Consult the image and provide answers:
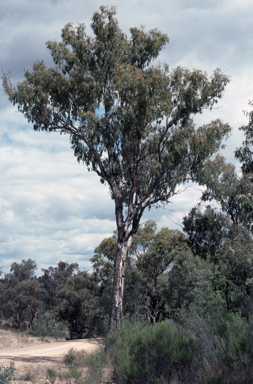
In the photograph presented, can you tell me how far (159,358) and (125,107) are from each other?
10142mm

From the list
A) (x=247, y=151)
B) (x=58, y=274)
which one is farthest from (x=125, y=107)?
(x=58, y=274)

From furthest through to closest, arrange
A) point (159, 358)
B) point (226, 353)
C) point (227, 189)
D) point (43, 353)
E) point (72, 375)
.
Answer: point (227, 189) < point (43, 353) < point (72, 375) < point (159, 358) < point (226, 353)

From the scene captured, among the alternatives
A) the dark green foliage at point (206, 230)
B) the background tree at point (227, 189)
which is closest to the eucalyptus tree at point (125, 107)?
the background tree at point (227, 189)

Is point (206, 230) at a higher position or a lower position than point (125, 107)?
lower

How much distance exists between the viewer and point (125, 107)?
14250mm

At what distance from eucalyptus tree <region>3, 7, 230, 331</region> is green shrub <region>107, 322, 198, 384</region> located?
575cm

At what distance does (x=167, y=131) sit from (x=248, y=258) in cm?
756

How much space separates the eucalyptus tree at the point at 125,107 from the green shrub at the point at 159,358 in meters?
5.75

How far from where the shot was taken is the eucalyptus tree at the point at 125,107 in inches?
558

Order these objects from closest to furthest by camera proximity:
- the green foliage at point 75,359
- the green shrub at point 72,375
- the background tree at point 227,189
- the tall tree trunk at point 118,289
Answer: the green shrub at point 72,375, the green foliage at point 75,359, the tall tree trunk at point 118,289, the background tree at point 227,189

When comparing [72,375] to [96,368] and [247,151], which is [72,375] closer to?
[96,368]

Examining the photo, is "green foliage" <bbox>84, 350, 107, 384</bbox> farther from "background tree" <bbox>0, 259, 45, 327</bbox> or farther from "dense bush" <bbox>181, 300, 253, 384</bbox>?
"background tree" <bbox>0, 259, 45, 327</bbox>

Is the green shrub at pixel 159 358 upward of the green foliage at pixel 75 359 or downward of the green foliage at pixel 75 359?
upward

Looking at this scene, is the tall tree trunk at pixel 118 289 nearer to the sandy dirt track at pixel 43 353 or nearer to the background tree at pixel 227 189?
the sandy dirt track at pixel 43 353
